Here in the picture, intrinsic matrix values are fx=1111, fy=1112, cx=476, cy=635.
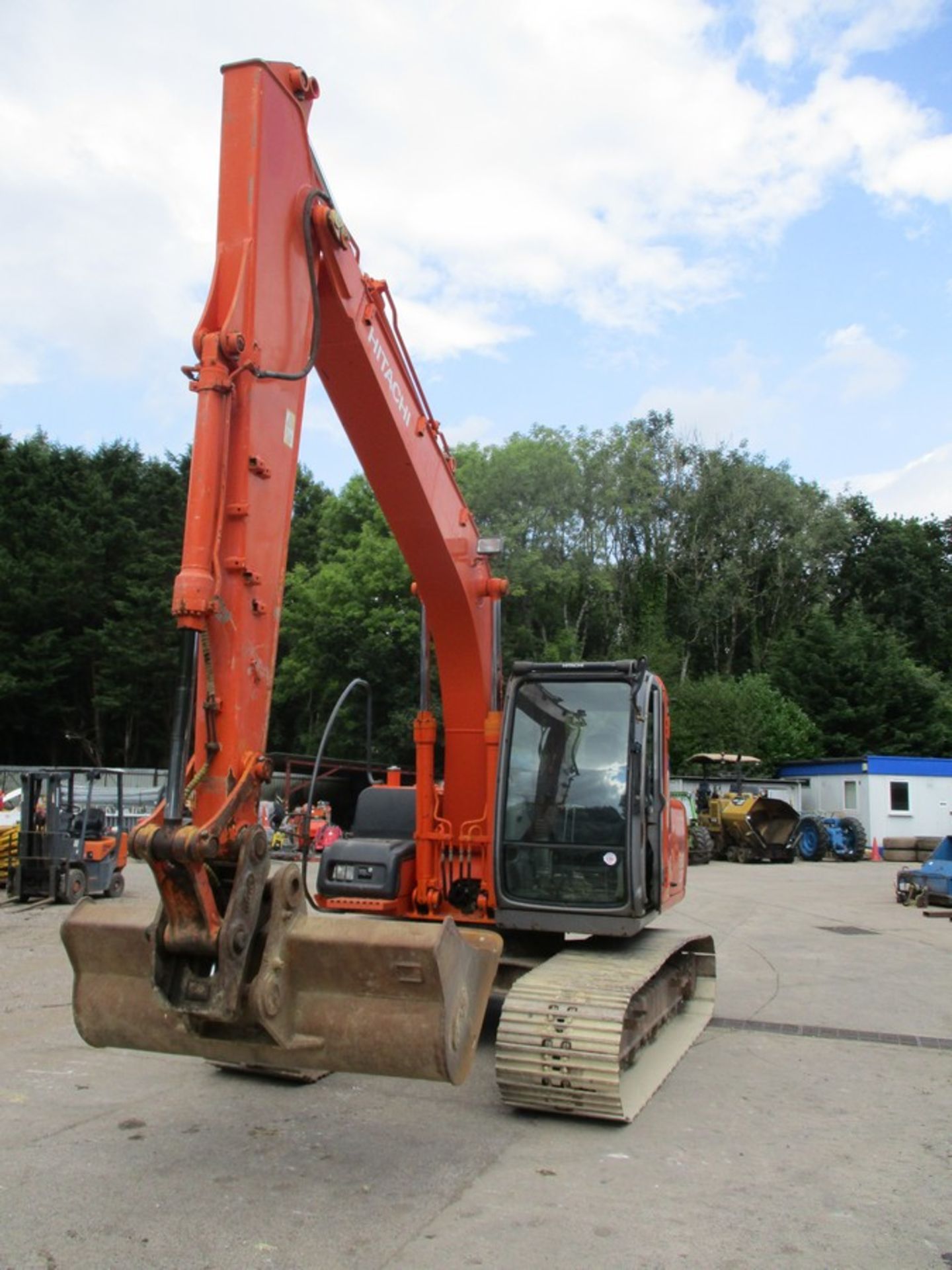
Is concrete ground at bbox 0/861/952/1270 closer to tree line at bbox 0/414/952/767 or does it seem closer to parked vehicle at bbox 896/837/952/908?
parked vehicle at bbox 896/837/952/908

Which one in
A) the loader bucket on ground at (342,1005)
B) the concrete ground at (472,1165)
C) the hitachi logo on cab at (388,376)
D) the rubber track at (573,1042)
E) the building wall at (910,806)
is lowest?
the concrete ground at (472,1165)

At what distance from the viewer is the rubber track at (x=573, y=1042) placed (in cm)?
568

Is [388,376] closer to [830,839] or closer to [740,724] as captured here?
[830,839]

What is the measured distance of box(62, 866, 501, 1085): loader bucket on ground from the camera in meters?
4.19

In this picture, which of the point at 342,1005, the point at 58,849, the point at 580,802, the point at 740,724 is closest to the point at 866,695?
the point at 740,724

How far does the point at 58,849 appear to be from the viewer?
15.6m

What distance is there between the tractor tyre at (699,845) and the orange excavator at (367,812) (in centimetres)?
1810

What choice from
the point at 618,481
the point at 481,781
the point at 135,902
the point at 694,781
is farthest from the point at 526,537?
the point at 135,902

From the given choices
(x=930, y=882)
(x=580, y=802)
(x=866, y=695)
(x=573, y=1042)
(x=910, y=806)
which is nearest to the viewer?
(x=573, y=1042)

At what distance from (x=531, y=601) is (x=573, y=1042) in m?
35.1

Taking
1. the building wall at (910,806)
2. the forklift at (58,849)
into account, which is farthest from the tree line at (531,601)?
the forklift at (58,849)

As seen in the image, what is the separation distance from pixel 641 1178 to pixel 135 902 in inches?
101

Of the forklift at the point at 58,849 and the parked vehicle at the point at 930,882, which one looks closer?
the forklift at the point at 58,849

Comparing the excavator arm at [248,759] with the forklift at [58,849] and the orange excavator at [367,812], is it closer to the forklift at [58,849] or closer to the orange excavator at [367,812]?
the orange excavator at [367,812]
